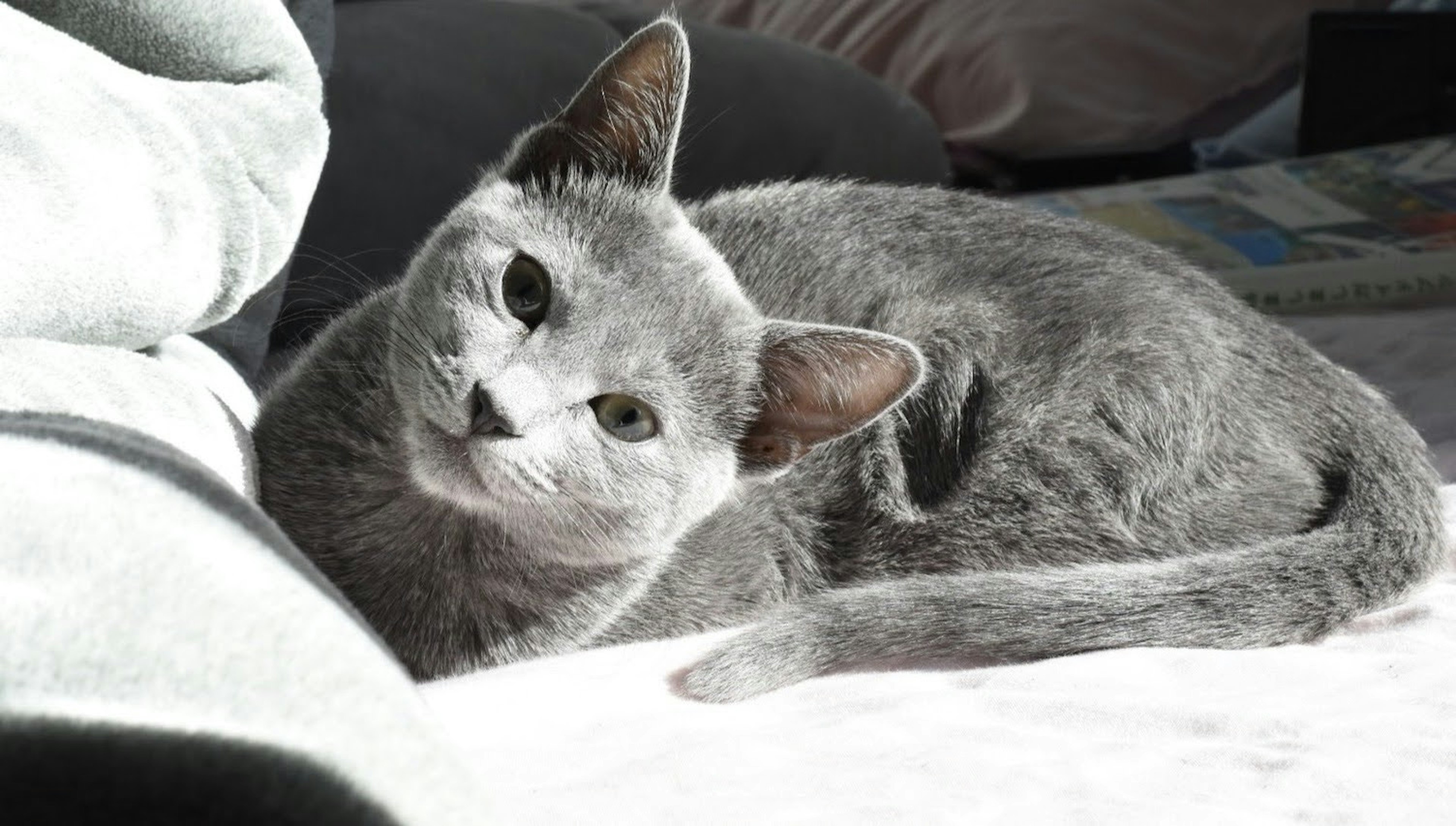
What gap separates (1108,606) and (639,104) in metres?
0.61

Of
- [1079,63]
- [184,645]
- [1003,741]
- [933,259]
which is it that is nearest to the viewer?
[184,645]

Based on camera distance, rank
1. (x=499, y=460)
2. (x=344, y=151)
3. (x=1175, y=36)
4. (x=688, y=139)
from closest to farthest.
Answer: (x=499, y=460)
(x=344, y=151)
(x=688, y=139)
(x=1175, y=36)

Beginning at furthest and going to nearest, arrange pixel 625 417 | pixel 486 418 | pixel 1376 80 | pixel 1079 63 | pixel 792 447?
pixel 1079 63, pixel 1376 80, pixel 792 447, pixel 625 417, pixel 486 418

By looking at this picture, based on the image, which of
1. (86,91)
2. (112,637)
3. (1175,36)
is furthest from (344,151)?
(1175,36)

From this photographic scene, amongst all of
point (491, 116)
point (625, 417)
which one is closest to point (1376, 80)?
point (491, 116)

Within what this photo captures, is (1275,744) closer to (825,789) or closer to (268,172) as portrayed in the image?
(825,789)

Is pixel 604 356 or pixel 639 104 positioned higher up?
pixel 639 104

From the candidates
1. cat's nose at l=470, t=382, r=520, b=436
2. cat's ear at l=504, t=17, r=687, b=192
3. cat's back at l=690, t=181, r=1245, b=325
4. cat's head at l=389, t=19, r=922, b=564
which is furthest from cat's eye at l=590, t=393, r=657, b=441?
cat's back at l=690, t=181, r=1245, b=325

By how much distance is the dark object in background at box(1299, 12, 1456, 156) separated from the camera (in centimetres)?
250

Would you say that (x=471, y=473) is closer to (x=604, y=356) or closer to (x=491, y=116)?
(x=604, y=356)

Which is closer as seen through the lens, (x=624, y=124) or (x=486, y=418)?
(x=486, y=418)

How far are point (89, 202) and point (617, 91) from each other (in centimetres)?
47

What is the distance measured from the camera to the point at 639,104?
1146 millimetres

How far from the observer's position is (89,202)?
0.84 m
